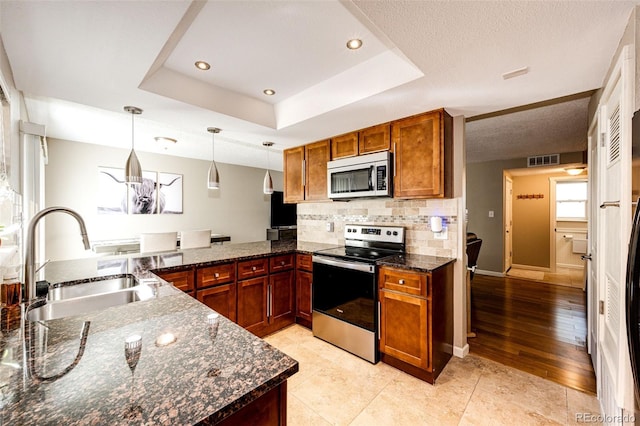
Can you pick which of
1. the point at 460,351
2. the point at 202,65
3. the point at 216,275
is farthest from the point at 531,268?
the point at 202,65

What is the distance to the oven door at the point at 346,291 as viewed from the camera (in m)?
2.38

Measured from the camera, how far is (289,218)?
732 centimetres

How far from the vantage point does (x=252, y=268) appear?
108 inches

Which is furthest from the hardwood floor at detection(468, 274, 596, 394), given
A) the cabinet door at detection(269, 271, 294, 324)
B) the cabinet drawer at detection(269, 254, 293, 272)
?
the cabinet drawer at detection(269, 254, 293, 272)

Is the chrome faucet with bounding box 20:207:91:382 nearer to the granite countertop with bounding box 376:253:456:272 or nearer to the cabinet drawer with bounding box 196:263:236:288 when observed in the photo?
the cabinet drawer with bounding box 196:263:236:288

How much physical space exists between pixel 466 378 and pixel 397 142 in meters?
2.10

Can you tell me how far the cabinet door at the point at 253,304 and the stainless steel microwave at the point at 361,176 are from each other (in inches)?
49.6

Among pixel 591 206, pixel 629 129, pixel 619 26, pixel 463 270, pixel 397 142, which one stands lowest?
pixel 463 270

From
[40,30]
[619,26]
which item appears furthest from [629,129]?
[40,30]

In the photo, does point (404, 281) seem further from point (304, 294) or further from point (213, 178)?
point (213, 178)

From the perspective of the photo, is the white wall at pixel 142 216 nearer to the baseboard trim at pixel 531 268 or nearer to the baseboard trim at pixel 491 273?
the baseboard trim at pixel 491 273

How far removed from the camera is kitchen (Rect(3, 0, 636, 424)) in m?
2.53

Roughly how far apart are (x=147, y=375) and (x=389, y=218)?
103 inches

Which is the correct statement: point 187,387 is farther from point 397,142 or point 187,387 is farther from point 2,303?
point 397,142
